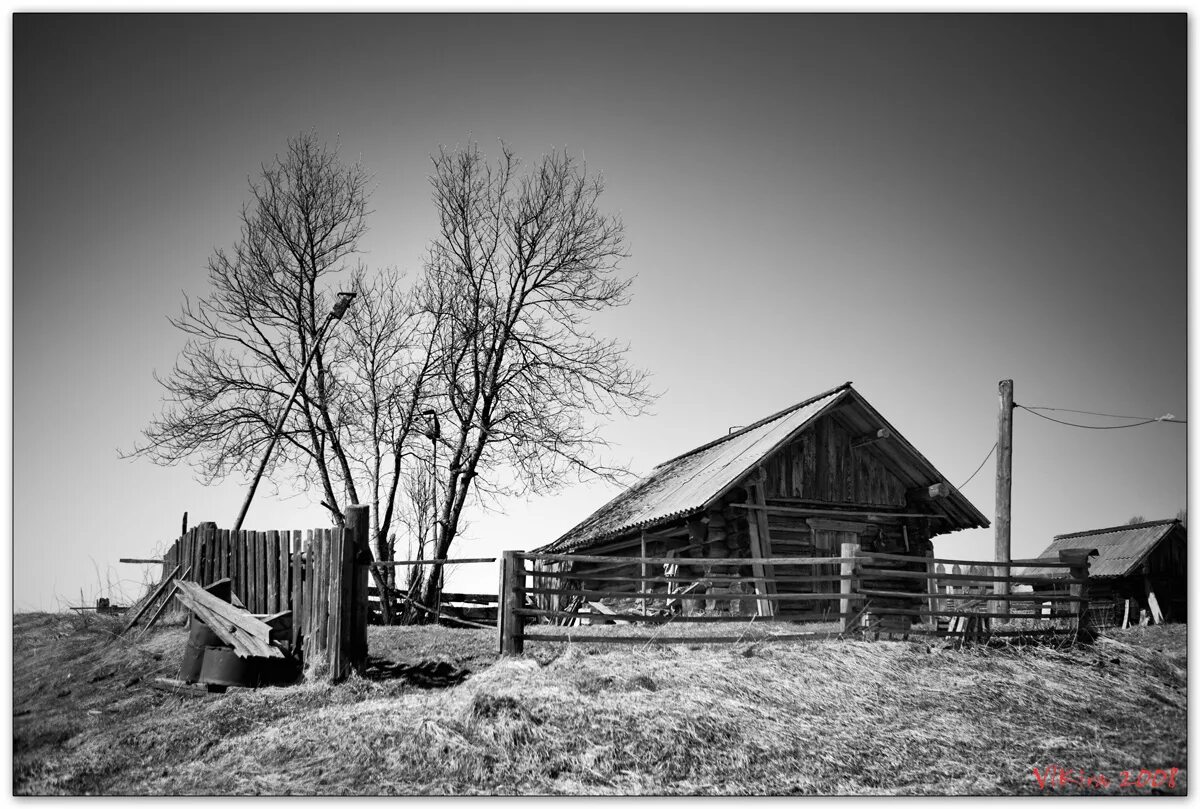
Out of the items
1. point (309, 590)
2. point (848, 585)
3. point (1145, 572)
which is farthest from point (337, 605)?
point (1145, 572)

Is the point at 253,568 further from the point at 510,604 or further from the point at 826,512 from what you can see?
the point at 826,512

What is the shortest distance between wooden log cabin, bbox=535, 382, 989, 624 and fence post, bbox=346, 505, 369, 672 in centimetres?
635

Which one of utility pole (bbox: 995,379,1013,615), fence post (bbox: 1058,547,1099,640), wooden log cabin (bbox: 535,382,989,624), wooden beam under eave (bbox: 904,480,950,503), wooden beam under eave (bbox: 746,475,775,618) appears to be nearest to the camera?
fence post (bbox: 1058,547,1099,640)

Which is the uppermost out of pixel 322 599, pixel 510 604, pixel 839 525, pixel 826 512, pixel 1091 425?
pixel 1091 425

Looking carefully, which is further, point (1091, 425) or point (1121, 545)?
point (1121, 545)

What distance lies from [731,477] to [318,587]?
7160 millimetres

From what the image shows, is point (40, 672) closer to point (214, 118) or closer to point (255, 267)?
point (214, 118)

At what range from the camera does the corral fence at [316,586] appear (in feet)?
26.1

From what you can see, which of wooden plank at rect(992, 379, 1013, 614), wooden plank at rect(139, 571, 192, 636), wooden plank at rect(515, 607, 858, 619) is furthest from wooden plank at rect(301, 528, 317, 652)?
wooden plank at rect(992, 379, 1013, 614)

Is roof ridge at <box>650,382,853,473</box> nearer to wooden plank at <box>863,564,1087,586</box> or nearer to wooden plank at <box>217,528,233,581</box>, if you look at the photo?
wooden plank at <box>863,564,1087,586</box>

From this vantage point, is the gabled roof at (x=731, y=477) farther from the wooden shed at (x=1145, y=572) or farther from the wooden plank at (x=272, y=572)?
the wooden shed at (x=1145, y=572)

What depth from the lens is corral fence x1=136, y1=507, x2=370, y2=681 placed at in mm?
7969

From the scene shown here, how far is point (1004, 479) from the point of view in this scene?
12734 mm

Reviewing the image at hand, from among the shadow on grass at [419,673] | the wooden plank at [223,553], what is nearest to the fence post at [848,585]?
the shadow on grass at [419,673]
